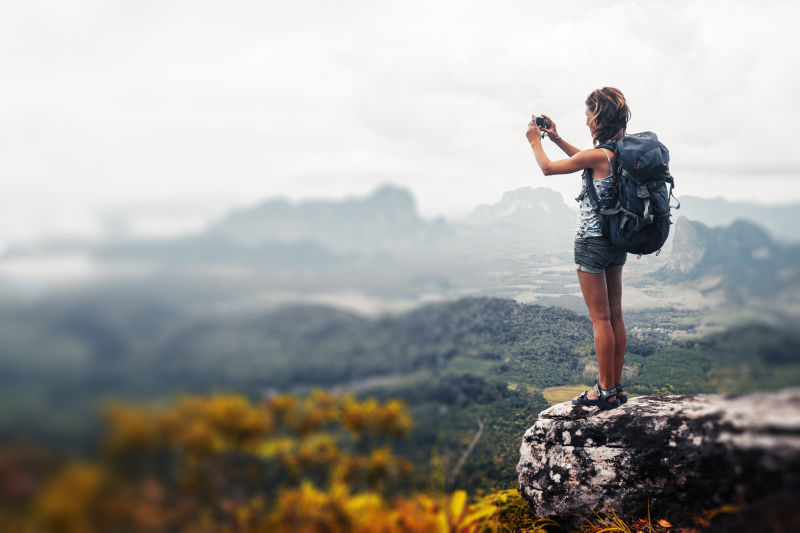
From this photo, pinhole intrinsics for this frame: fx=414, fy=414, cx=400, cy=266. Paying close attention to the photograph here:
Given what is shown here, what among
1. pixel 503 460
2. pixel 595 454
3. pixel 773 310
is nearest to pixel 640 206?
pixel 773 310

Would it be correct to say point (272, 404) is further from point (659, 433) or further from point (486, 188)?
point (486, 188)

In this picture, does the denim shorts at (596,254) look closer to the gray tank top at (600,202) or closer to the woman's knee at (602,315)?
the gray tank top at (600,202)

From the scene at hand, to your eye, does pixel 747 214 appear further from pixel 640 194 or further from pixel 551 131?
pixel 551 131

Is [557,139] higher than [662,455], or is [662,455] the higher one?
[557,139]

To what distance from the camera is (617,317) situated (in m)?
3.24

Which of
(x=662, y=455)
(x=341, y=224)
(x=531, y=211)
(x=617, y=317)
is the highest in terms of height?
(x=531, y=211)

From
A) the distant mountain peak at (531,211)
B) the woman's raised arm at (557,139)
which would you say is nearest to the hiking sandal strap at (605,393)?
the woman's raised arm at (557,139)

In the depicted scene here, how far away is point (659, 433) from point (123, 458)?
3.14 m

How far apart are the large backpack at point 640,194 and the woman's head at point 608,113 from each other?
149mm

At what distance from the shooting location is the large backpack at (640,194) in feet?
8.80

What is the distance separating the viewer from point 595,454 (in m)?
2.88

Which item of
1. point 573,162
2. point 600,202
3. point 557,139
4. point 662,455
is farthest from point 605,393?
point 557,139

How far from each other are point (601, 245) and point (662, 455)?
55.9 inches

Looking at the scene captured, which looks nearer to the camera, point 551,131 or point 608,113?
point 608,113
